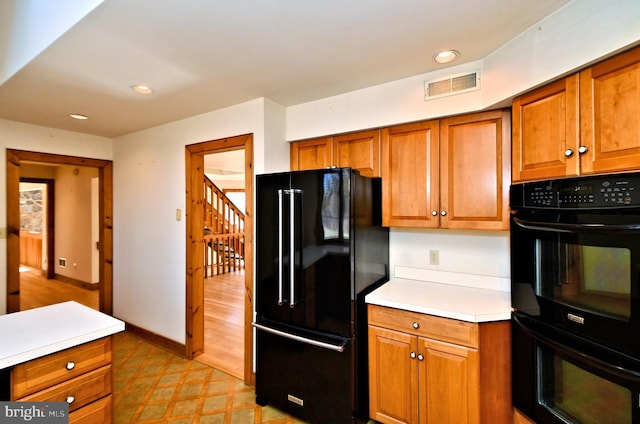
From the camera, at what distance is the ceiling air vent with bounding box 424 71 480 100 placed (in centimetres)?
193

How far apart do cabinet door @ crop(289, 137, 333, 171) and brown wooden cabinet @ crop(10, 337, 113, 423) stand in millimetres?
1843

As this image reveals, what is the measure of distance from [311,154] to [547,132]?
1672mm

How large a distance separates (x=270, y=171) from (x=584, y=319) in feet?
7.02

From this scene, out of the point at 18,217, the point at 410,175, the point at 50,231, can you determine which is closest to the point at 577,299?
the point at 410,175

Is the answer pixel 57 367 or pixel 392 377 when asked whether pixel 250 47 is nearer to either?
pixel 57 367

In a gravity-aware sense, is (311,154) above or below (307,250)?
above

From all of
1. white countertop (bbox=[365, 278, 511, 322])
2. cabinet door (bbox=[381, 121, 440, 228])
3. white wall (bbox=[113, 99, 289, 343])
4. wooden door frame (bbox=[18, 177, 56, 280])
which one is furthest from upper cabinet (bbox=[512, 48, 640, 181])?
wooden door frame (bbox=[18, 177, 56, 280])

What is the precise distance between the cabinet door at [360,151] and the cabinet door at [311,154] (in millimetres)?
79

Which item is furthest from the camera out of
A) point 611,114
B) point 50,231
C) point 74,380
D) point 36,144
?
point 50,231

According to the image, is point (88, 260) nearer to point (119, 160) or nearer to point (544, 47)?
point (119, 160)

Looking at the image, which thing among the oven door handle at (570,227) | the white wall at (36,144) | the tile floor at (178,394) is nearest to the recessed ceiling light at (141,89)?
the white wall at (36,144)

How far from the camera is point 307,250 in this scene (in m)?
2.04

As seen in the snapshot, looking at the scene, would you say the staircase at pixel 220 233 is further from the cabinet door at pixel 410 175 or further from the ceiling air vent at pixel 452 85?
the ceiling air vent at pixel 452 85

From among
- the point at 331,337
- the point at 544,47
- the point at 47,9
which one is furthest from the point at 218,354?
the point at 544,47
